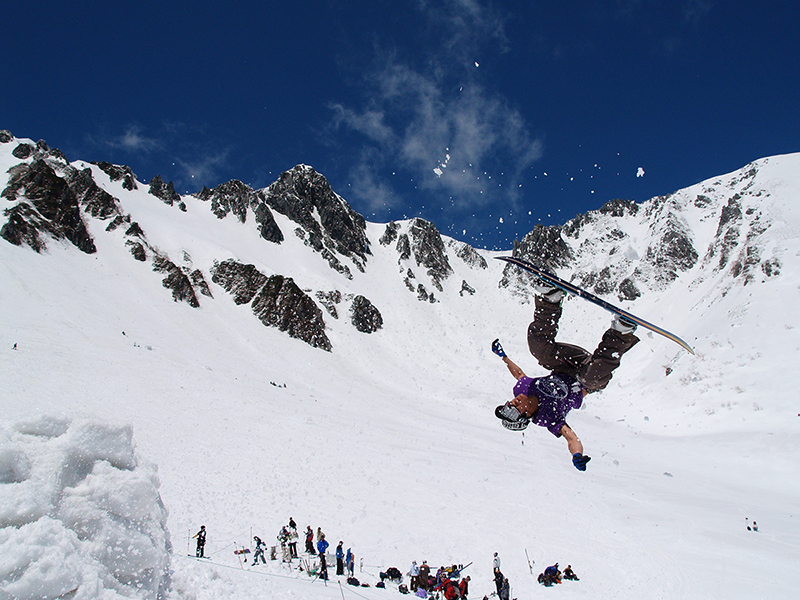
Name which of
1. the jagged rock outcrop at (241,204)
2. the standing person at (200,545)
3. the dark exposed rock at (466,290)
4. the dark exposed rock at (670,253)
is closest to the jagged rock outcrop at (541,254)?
the dark exposed rock at (466,290)

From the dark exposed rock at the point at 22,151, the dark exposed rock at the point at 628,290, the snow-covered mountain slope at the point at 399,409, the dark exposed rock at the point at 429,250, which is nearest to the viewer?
the snow-covered mountain slope at the point at 399,409

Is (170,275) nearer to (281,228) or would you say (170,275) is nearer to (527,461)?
(281,228)

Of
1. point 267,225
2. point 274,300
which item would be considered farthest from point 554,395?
point 267,225

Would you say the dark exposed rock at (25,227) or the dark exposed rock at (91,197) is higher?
the dark exposed rock at (91,197)

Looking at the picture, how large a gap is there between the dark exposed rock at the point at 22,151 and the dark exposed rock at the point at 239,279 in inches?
1146

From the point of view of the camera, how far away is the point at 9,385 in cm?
1945

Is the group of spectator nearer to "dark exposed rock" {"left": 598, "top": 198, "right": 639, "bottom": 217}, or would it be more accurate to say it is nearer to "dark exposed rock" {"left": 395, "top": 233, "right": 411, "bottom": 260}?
"dark exposed rock" {"left": 395, "top": 233, "right": 411, "bottom": 260}

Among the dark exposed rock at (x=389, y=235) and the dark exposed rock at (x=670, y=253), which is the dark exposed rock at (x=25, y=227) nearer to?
the dark exposed rock at (x=389, y=235)

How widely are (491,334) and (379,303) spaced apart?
21516 millimetres

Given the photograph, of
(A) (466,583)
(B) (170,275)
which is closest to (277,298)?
(B) (170,275)

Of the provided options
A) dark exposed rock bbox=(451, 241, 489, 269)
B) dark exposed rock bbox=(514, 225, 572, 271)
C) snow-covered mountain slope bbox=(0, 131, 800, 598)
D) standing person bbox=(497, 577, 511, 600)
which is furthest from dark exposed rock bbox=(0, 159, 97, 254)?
dark exposed rock bbox=(451, 241, 489, 269)

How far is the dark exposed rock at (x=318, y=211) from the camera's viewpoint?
87.2 metres

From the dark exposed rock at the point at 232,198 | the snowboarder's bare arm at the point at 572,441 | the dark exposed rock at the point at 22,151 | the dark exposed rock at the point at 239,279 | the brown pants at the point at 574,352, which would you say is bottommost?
the snowboarder's bare arm at the point at 572,441

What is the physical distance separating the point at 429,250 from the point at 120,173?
216ft
